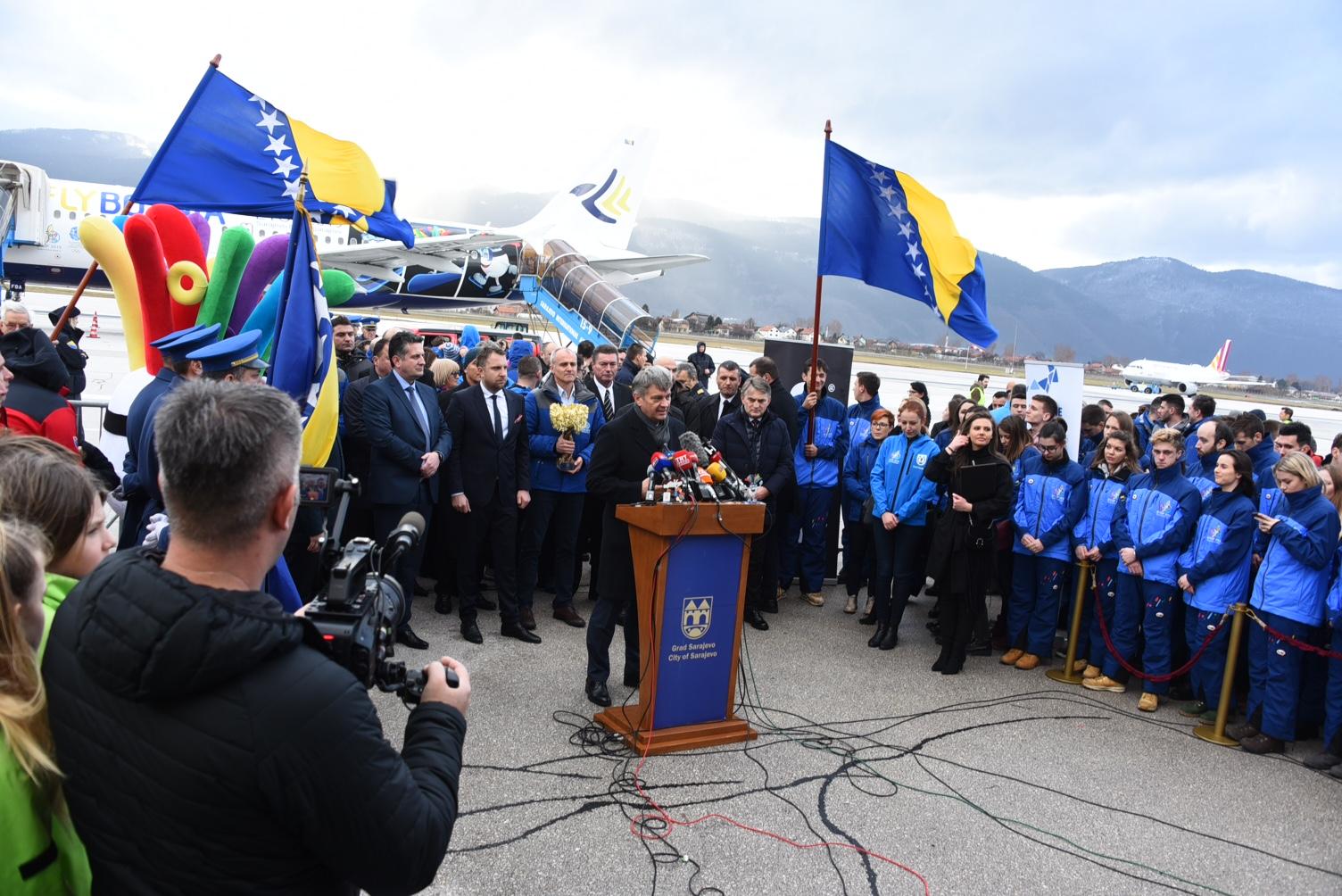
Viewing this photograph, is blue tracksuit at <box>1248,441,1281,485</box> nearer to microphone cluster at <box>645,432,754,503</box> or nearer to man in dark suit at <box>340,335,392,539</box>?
microphone cluster at <box>645,432,754,503</box>

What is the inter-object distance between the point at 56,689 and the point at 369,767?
0.52 m

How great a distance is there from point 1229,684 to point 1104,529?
1345 mm

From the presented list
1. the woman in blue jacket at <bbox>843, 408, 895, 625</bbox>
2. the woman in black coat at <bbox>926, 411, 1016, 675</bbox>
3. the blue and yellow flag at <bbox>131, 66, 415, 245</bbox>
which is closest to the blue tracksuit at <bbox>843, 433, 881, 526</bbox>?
the woman in blue jacket at <bbox>843, 408, 895, 625</bbox>

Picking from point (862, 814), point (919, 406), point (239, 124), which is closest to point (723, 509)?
point (862, 814)

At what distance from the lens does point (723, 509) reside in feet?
15.9

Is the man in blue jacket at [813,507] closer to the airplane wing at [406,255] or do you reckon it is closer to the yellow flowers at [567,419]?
the yellow flowers at [567,419]

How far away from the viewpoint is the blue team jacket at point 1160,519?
19.6 ft

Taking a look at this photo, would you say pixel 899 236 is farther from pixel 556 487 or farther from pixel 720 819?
pixel 720 819

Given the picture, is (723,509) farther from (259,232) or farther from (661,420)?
(259,232)

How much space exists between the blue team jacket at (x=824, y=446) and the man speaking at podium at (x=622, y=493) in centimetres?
277

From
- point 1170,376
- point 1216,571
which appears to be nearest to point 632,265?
point 1216,571

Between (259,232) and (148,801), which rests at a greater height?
(259,232)

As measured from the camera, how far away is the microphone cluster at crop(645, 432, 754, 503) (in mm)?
4789

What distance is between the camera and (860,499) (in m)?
8.06
